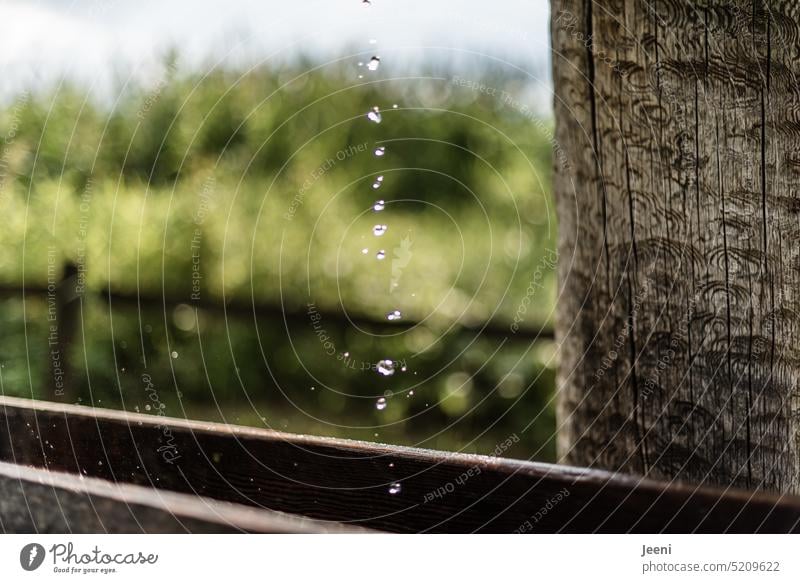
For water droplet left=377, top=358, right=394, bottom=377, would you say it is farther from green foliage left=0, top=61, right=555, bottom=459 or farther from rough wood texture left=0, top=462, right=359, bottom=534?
rough wood texture left=0, top=462, right=359, bottom=534

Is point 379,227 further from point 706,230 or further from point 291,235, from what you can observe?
point 706,230

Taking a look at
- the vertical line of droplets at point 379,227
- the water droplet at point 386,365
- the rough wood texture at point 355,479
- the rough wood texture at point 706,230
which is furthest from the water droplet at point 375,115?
the rough wood texture at point 355,479

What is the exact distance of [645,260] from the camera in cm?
Result: 80

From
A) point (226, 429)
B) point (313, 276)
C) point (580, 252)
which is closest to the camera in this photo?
point (226, 429)

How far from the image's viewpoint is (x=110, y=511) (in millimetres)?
691

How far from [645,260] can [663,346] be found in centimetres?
9

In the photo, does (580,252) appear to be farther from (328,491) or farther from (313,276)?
A: (313,276)

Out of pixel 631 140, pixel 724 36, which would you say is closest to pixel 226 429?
pixel 631 140

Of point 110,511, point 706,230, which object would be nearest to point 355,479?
point 110,511

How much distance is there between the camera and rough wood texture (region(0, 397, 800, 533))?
69 cm

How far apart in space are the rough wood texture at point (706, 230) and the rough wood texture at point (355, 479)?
0.09 meters

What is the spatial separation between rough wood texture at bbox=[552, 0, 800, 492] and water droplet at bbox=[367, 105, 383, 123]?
64 cm

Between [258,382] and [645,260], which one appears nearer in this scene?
[645,260]

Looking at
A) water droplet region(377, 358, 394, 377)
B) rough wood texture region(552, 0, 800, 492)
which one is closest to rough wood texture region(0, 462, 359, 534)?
rough wood texture region(552, 0, 800, 492)
